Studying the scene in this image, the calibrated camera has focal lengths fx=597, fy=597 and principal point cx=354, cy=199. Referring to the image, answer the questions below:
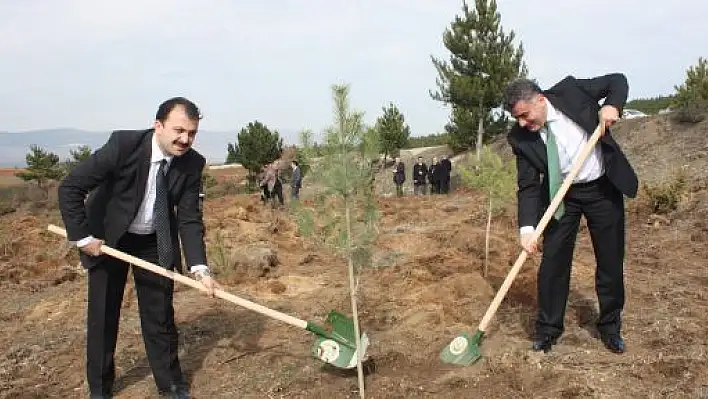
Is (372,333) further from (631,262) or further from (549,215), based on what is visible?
(631,262)

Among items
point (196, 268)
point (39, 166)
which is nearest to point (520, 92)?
point (196, 268)

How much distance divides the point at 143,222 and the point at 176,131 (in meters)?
0.66

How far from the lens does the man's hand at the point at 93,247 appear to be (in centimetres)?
334

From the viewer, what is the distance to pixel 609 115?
336 centimetres

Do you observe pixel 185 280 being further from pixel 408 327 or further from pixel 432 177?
pixel 432 177

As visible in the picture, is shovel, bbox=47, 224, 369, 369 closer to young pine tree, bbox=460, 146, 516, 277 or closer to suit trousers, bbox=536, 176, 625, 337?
suit trousers, bbox=536, 176, 625, 337

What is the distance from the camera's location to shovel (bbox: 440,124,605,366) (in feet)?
11.2

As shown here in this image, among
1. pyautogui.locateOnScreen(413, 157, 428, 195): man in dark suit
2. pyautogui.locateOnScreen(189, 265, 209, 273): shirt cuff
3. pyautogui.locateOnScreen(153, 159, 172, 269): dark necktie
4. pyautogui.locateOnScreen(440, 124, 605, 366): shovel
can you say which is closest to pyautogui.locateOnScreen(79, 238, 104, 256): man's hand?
pyautogui.locateOnScreen(153, 159, 172, 269): dark necktie

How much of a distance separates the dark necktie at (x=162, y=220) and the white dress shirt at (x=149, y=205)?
0.10 feet

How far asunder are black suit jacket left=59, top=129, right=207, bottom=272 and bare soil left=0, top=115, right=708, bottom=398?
1062 mm

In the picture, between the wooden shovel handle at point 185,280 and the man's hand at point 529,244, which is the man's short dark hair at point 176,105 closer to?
the wooden shovel handle at point 185,280

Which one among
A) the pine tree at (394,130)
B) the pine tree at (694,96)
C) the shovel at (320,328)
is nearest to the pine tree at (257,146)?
the pine tree at (394,130)

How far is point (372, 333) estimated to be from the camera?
4484mm

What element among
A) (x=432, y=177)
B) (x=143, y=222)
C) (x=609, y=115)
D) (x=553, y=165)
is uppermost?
(x=609, y=115)
